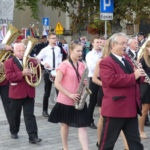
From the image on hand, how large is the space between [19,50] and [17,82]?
1.68 feet

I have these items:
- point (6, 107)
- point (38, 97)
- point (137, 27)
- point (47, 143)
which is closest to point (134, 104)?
point (47, 143)

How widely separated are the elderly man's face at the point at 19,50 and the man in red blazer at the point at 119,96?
2.38 metres

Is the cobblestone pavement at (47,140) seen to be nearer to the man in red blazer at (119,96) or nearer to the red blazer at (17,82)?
the red blazer at (17,82)

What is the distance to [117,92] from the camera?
15.6 ft

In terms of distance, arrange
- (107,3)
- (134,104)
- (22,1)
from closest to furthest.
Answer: (134,104) → (107,3) → (22,1)

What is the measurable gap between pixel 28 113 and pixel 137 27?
2459cm

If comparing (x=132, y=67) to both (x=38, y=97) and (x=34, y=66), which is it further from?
(x=38, y=97)

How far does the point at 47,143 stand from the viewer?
6941mm

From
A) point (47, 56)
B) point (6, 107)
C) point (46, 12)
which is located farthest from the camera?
point (46, 12)

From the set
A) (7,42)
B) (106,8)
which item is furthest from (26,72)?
(106,8)

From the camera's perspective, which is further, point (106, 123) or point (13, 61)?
point (13, 61)

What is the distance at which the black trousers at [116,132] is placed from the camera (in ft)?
15.8

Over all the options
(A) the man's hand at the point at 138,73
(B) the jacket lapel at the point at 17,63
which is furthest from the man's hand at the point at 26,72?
(A) the man's hand at the point at 138,73

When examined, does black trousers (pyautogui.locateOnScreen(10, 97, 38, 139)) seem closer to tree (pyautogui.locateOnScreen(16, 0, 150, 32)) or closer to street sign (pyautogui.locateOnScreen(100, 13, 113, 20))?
street sign (pyautogui.locateOnScreen(100, 13, 113, 20))
